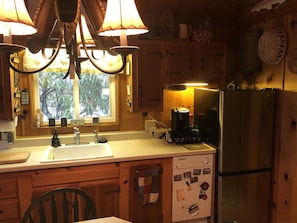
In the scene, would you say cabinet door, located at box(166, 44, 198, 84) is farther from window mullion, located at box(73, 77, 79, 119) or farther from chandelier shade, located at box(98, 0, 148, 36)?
chandelier shade, located at box(98, 0, 148, 36)

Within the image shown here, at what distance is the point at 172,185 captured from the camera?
2418 millimetres

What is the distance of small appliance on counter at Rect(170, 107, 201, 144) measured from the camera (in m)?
2.68

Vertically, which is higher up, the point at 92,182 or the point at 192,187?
the point at 92,182

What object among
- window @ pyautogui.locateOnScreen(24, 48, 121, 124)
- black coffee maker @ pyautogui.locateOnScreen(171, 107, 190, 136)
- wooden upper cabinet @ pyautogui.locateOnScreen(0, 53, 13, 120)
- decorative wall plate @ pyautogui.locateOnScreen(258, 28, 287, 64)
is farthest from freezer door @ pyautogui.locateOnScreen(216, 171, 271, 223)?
wooden upper cabinet @ pyautogui.locateOnScreen(0, 53, 13, 120)

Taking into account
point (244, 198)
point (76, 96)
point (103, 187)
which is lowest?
point (244, 198)

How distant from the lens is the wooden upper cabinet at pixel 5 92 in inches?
87.2

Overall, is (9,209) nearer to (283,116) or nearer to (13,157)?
(13,157)

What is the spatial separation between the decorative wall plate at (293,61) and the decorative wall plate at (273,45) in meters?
0.08

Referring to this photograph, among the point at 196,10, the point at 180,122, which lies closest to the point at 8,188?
the point at 180,122

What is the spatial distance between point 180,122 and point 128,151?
2.14ft

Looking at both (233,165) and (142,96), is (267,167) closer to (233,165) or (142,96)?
(233,165)

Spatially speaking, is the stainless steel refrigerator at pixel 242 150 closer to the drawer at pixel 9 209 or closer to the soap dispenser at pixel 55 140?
the soap dispenser at pixel 55 140

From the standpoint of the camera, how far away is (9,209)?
→ 6.71 ft

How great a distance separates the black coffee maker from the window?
673mm
